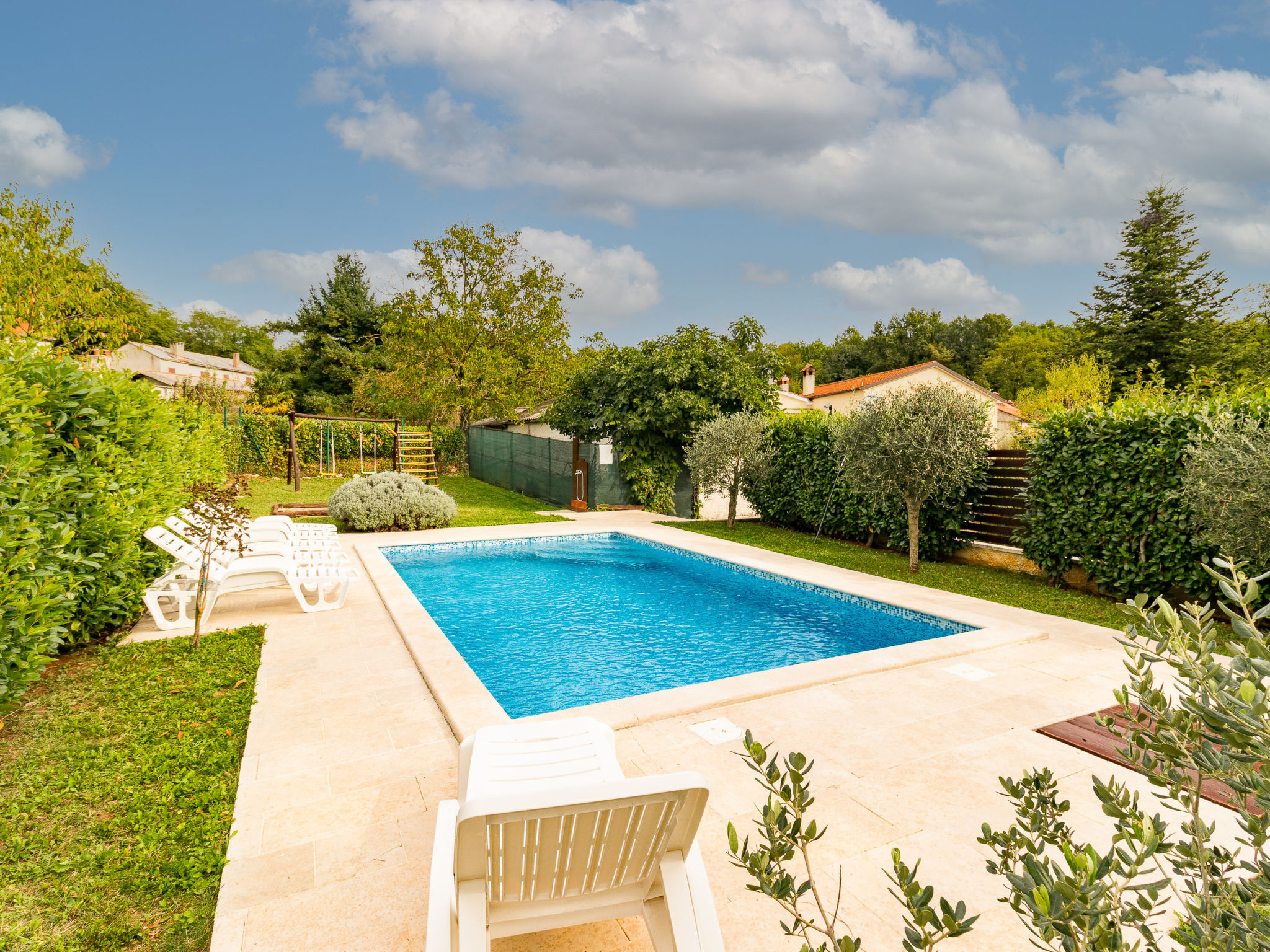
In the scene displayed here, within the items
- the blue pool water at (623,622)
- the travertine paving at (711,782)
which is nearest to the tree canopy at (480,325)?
the blue pool water at (623,622)

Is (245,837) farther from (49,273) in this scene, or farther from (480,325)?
(480,325)

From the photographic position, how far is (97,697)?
4.32 meters

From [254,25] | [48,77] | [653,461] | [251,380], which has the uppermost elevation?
[48,77]

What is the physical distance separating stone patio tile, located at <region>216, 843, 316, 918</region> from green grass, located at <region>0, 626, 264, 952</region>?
6 cm

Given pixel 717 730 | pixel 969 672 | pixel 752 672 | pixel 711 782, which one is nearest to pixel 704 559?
Answer: pixel 752 672

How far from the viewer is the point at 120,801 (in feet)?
10.2

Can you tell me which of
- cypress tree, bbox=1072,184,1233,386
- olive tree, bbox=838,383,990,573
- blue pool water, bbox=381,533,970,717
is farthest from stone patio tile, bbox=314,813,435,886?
cypress tree, bbox=1072,184,1233,386

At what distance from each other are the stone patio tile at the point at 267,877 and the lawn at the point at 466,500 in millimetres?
10685

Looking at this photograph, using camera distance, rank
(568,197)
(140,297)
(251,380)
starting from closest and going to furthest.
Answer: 1. (568,197)
2. (251,380)
3. (140,297)

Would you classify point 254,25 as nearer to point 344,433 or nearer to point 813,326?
point 344,433

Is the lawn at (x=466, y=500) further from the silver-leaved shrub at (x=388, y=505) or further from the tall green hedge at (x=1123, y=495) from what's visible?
the tall green hedge at (x=1123, y=495)

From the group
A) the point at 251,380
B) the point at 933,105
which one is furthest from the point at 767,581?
the point at 251,380

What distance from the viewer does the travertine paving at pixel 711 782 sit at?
2.44m

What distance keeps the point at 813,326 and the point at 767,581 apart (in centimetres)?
5813
